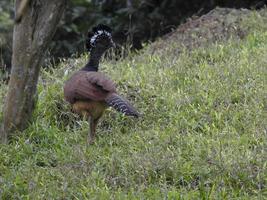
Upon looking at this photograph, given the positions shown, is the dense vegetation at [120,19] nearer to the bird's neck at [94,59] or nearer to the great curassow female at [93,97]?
the bird's neck at [94,59]

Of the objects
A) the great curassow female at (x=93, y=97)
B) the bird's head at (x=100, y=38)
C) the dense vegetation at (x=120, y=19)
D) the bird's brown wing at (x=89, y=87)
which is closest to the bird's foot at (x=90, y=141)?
the great curassow female at (x=93, y=97)

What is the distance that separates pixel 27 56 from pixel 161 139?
1.52 m

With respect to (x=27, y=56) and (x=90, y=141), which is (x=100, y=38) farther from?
(x=90, y=141)

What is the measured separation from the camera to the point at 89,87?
257 inches

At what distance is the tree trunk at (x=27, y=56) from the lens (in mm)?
6531

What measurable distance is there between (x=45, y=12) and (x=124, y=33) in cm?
544

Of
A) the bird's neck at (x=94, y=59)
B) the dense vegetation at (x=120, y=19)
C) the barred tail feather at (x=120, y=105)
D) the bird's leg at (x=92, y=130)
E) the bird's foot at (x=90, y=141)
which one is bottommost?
the bird's foot at (x=90, y=141)

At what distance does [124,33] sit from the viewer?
11.9 m

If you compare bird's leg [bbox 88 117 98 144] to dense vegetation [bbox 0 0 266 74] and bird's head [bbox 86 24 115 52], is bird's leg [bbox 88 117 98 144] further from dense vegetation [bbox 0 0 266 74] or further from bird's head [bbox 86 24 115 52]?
dense vegetation [bbox 0 0 266 74]

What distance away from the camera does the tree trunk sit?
653 centimetres

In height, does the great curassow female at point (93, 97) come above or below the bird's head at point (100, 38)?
below

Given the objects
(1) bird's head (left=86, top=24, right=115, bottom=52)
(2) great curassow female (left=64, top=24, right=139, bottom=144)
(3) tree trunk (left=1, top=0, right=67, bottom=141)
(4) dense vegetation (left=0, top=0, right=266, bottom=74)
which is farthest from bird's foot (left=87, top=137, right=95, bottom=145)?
(4) dense vegetation (left=0, top=0, right=266, bottom=74)

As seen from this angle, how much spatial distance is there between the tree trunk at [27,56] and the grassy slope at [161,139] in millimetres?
190

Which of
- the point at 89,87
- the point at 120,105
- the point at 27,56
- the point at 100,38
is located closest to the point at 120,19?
the point at 100,38
